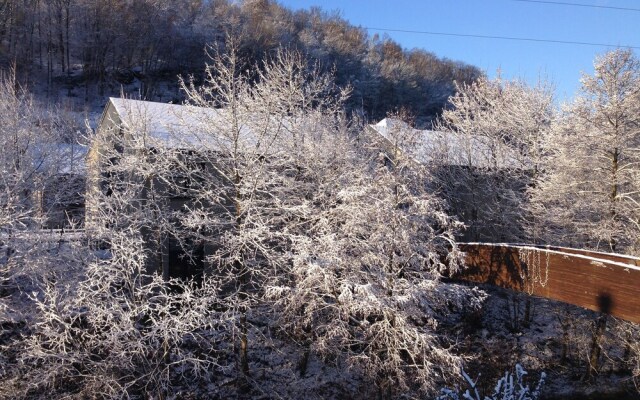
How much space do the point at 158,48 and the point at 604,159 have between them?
47.3 meters

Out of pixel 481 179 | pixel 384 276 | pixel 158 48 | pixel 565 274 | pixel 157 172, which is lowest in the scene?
pixel 384 276

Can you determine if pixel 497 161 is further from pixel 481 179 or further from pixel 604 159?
pixel 604 159

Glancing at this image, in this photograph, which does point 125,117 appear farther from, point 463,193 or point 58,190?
point 463,193

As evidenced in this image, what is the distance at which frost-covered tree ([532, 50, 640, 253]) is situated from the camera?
503 inches

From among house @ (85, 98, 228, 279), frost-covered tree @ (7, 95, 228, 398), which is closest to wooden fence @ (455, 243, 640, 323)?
frost-covered tree @ (7, 95, 228, 398)

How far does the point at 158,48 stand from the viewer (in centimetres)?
5019

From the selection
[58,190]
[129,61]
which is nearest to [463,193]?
[58,190]

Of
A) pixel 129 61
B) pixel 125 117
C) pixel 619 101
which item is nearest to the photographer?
pixel 619 101

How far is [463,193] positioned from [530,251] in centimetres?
725

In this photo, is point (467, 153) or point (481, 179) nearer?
point (481, 179)

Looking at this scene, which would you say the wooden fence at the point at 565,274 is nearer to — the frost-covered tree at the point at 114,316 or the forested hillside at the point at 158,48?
the frost-covered tree at the point at 114,316

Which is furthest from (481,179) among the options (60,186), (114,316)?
(60,186)

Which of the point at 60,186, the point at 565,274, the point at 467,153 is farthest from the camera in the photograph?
the point at 467,153

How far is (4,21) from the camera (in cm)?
4203
